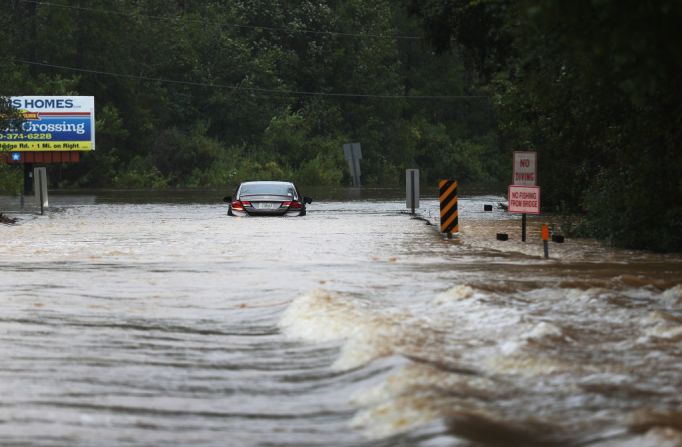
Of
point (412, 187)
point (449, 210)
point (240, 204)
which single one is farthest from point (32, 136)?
point (449, 210)

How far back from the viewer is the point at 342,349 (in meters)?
12.5

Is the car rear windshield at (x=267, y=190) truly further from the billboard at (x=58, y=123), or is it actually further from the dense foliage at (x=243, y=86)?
the dense foliage at (x=243, y=86)

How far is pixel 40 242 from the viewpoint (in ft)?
95.6

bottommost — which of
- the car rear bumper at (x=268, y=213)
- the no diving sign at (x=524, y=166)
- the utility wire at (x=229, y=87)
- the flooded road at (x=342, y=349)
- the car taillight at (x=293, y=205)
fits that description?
the car rear bumper at (x=268, y=213)

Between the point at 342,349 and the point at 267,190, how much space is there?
29862 millimetres

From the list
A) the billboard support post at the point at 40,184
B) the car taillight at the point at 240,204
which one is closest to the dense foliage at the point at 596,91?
the car taillight at the point at 240,204

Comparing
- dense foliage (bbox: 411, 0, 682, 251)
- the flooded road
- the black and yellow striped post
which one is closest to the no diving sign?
dense foliage (bbox: 411, 0, 682, 251)

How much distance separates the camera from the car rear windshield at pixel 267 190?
4169cm

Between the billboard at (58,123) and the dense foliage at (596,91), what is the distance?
30.2 metres

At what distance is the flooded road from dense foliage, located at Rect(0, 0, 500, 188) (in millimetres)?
57384

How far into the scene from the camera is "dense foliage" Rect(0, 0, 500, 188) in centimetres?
8381

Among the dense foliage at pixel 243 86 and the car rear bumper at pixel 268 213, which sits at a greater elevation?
the dense foliage at pixel 243 86

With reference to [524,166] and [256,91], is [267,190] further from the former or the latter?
Answer: [256,91]

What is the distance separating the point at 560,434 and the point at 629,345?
4.00m
